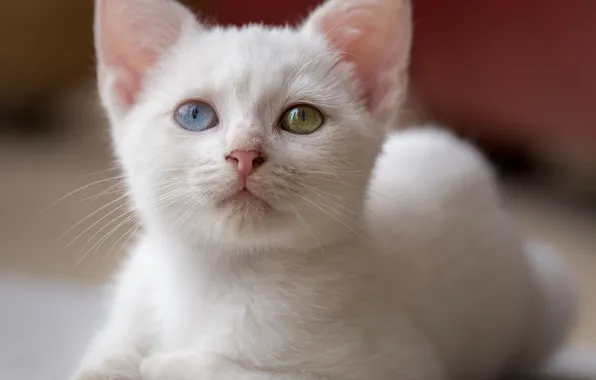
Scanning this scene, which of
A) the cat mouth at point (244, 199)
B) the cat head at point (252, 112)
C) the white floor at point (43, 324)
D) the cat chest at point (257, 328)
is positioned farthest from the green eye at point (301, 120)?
the white floor at point (43, 324)

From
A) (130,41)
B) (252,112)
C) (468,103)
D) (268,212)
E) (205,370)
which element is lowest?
(205,370)

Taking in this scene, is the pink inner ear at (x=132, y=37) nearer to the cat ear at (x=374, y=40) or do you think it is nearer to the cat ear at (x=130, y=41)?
the cat ear at (x=130, y=41)

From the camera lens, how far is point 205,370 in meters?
1.02

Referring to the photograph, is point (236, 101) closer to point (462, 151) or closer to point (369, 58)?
point (369, 58)

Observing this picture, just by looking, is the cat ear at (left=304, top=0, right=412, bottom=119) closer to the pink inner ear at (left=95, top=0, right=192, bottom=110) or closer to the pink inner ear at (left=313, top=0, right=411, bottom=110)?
the pink inner ear at (left=313, top=0, right=411, bottom=110)

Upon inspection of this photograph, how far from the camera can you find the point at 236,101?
3.37ft

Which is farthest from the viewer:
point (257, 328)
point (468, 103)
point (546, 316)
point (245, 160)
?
point (468, 103)

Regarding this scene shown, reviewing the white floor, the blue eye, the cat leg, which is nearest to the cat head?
the blue eye

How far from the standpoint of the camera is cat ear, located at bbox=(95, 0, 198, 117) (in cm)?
114

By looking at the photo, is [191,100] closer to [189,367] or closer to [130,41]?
[130,41]

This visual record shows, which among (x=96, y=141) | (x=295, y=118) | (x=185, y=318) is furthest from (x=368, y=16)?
(x=96, y=141)

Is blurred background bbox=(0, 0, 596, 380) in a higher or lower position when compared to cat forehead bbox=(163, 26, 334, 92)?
higher

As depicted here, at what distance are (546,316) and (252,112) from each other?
726 millimetres

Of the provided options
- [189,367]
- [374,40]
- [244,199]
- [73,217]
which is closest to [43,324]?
[189,367]
